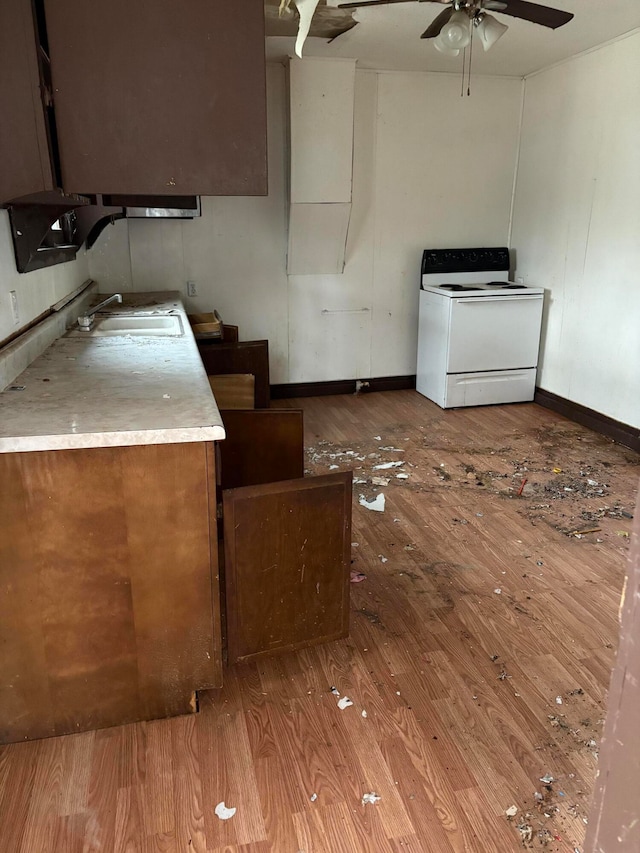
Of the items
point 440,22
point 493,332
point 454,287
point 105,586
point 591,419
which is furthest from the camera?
point 454,287

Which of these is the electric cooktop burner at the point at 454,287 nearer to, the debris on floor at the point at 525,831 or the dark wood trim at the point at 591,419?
the dark wood trim at the point at 591,419

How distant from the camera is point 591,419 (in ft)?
14.3

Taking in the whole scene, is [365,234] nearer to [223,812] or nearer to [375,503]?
[375,503]

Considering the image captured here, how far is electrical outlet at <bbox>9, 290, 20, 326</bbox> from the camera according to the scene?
2186 mm

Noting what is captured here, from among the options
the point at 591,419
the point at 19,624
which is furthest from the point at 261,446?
the point at 591,419

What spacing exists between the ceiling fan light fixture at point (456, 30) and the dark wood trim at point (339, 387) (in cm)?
276

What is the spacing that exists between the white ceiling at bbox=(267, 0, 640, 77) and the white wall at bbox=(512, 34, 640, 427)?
0.73 feet

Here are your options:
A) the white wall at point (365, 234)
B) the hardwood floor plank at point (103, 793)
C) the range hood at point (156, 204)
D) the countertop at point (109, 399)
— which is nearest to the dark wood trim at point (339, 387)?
the white wall at point (365, 234)

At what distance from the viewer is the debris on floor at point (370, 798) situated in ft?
5.06

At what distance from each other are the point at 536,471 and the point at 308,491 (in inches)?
87.6

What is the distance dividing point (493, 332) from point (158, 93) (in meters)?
3.64

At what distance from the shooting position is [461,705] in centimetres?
186

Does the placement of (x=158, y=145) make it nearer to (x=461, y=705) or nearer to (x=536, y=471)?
(x=461, y=705)

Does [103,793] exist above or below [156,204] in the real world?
below
